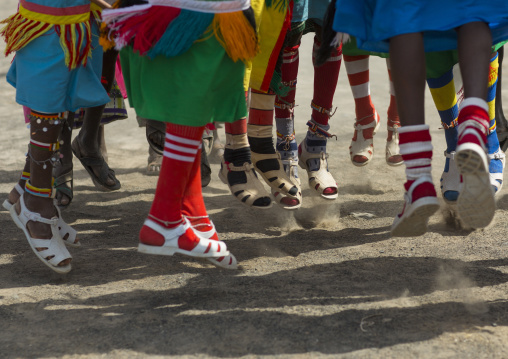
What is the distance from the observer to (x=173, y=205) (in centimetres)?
238

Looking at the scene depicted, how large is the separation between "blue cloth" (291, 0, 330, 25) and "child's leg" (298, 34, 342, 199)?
225mm

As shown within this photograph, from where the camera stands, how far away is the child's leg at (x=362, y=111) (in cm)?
366

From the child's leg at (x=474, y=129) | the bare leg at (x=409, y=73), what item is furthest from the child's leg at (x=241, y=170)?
the child's leg at (x=474, y=129)

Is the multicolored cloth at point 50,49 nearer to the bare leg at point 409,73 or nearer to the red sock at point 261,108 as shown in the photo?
the red sock at point 261,108

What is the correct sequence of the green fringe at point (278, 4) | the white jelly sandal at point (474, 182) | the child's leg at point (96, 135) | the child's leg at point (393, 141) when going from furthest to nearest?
the child's leg at point (393, 141), the child's leg at point (96, 135), the green fringe at point (278, 4), the white jelly sandal at point (474, 182)

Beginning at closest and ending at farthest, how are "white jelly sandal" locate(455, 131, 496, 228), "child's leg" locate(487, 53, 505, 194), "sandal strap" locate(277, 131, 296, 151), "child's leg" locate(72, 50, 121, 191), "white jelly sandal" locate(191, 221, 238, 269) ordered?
1. "white jelly sandal" locate(455, 131, 496, 228)
2. "white jelly sandal" locate(191, 221, 238, 269)
3. "child's leg" locate(487, 53, 505, 194)
4. "child's leg" locate(72, 50, 121, 191)
5. "sandal strap" locate(277, 131, 296, 151)

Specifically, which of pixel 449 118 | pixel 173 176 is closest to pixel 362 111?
pixel 449 118

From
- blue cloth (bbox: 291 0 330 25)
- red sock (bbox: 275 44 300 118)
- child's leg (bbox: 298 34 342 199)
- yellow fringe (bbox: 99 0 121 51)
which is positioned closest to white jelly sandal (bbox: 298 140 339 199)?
child's leg (bbox: 298 34 342 199)

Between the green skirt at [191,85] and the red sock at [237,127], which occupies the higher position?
the green skirt at [191,85]

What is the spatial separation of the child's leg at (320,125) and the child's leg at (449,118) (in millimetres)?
554

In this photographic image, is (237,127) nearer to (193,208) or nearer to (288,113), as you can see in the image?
(288,113)

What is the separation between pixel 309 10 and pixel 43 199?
4.85 ft

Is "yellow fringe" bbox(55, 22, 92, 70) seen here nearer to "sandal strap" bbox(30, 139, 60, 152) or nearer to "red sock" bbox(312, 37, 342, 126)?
"sandal strap" bbox(30, 139, 60, 152)

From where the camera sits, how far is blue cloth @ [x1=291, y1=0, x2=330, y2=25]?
3043 mm
